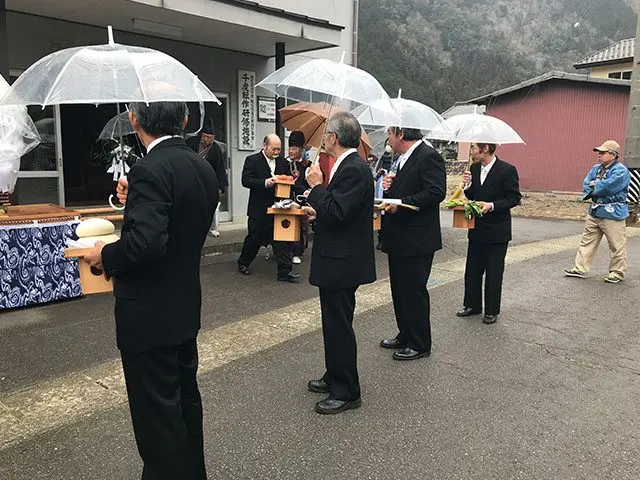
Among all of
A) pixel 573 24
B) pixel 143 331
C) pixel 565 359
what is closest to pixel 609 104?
pixel 565 359

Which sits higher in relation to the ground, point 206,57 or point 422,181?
point 206,57

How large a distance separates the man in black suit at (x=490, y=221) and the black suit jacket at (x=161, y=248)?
11.8ft

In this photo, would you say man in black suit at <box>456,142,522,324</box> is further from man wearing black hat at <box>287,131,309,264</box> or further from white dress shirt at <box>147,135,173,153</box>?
white dress shirt at <box>147,135,173,153</box>

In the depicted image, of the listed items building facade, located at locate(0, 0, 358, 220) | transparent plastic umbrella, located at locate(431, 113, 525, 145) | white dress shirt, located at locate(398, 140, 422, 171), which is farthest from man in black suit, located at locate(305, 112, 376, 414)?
building facade, located at locate(0, 0, 358, 220)

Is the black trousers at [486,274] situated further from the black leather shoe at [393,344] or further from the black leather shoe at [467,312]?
the black leather shoe at [393,344]

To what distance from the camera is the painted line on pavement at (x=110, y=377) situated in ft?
11.1

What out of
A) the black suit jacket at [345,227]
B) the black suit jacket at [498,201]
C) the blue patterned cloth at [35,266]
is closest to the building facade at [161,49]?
the blue patterned cloth at [35,266]

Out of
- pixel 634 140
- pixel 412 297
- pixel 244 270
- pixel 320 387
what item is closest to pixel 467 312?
pixel 412 297

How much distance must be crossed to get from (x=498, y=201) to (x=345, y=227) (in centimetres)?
249

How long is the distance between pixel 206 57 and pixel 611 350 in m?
7.86

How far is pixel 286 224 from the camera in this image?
526 cm

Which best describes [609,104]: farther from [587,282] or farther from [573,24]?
[573,24]

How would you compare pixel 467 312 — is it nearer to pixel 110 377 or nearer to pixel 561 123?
pixel 110 377

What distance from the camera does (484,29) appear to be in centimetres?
8144
